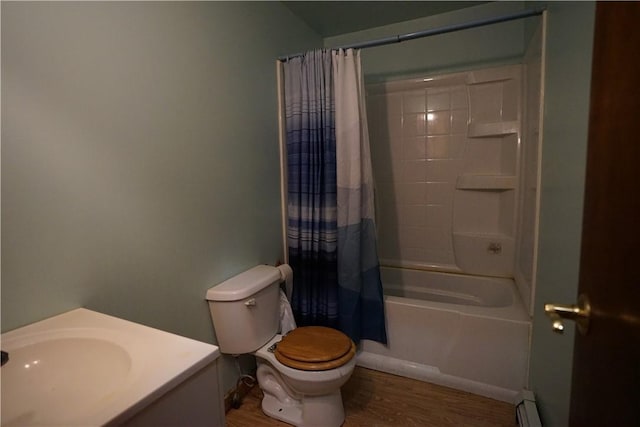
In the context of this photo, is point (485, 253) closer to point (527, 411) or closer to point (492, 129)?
point (492, 129)

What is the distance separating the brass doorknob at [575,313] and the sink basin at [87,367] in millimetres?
732

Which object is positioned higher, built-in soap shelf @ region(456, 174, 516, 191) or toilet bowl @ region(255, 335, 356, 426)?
built-in soap shelf @ region(456, 174, 516, 191)

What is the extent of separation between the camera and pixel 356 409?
165 cm

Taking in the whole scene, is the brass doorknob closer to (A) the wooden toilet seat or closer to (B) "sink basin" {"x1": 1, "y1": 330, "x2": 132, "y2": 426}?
(B) "sink basin" {"x1": 1, "y1": 330, "x2": 132, "y2": 426}

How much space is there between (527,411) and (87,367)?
169 cm

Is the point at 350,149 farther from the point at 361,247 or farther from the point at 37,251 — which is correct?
the point at 37,251

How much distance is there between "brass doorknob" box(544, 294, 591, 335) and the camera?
0.58 meters

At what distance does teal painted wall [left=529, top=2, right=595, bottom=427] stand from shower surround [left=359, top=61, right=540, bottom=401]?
0.28 m

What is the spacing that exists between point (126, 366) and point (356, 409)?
130cm

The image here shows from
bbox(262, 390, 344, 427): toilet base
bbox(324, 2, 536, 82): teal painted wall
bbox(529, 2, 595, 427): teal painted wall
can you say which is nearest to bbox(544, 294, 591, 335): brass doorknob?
bbox(529, 2, 595, 427): teal painted wall

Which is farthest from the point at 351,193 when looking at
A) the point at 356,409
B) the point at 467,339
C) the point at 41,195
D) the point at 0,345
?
the point at 0,345

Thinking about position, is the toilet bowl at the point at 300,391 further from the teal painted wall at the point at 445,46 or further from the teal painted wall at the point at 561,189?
the teal painted wall at the point at 445,46

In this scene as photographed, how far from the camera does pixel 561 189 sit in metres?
1.19

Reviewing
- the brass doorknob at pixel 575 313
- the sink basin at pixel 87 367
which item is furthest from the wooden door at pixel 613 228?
the sink basin at pixel 87 367
